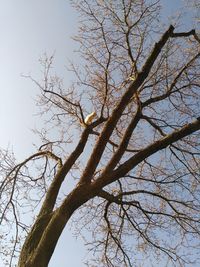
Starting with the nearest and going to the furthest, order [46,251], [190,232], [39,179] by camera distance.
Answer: [46,251]
[190,232]
[39,179]

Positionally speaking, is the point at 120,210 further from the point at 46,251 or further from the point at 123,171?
the point at 46,251

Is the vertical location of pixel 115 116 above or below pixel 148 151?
above

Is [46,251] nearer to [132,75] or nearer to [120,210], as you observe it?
[120,210]

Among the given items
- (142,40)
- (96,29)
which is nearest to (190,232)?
(142,40)

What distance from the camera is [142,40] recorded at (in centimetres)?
775

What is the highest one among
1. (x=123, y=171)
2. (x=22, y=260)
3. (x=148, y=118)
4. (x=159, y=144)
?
(x=148, y=118)

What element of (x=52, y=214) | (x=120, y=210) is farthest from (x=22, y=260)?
(x=120, y=210)

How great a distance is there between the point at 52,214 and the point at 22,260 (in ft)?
2.93

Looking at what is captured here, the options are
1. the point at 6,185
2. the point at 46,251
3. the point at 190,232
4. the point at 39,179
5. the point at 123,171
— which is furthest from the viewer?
the point at 39,179

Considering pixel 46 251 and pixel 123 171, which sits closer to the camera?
pixel 46 251

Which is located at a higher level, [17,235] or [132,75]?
[132,75]

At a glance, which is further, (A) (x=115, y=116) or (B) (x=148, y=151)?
(A) (x=115, y=116)

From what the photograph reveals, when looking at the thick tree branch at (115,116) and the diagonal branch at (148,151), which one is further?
the thick tree branch at (115,116)

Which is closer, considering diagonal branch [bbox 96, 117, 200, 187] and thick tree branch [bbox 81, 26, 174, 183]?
diagonal branch [bbox 96, 117, 200, 187]
